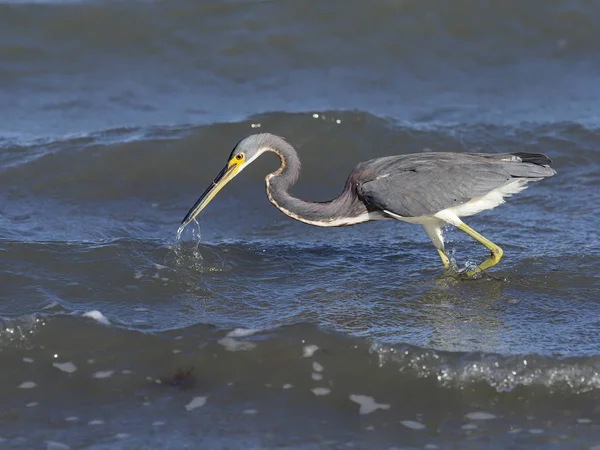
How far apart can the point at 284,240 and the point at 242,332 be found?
2234 mm

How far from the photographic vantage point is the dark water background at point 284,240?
6.13 meters

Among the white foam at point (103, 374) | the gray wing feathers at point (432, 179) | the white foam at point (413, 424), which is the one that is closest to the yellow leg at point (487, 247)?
the gray wing feathers at point (432, 179)

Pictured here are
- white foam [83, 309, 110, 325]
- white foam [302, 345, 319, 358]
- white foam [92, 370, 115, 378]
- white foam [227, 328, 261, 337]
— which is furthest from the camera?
white foam [83, 309, 110, 325]

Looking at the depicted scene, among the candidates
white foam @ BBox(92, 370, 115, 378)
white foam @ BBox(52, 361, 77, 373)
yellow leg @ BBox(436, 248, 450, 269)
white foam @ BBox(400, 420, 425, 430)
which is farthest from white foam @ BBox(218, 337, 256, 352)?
yellow leg @ BBox(436, 248, 450, 269)

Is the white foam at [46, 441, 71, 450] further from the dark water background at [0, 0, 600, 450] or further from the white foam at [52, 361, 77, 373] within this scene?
the white foam at [52, 361, 77, 373]

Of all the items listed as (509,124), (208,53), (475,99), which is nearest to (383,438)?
(509,124)

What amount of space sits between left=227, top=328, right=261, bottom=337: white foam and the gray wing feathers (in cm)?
155

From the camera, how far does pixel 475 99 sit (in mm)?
11875

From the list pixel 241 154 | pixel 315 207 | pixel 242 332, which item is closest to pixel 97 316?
pixel 242 332

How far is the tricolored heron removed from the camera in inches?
304

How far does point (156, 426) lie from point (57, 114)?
21.0 feet

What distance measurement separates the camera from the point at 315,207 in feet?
25.9

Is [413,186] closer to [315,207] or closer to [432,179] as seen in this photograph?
[432,179]

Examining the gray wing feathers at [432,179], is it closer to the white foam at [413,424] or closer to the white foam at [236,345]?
the white foam at [236,345]
